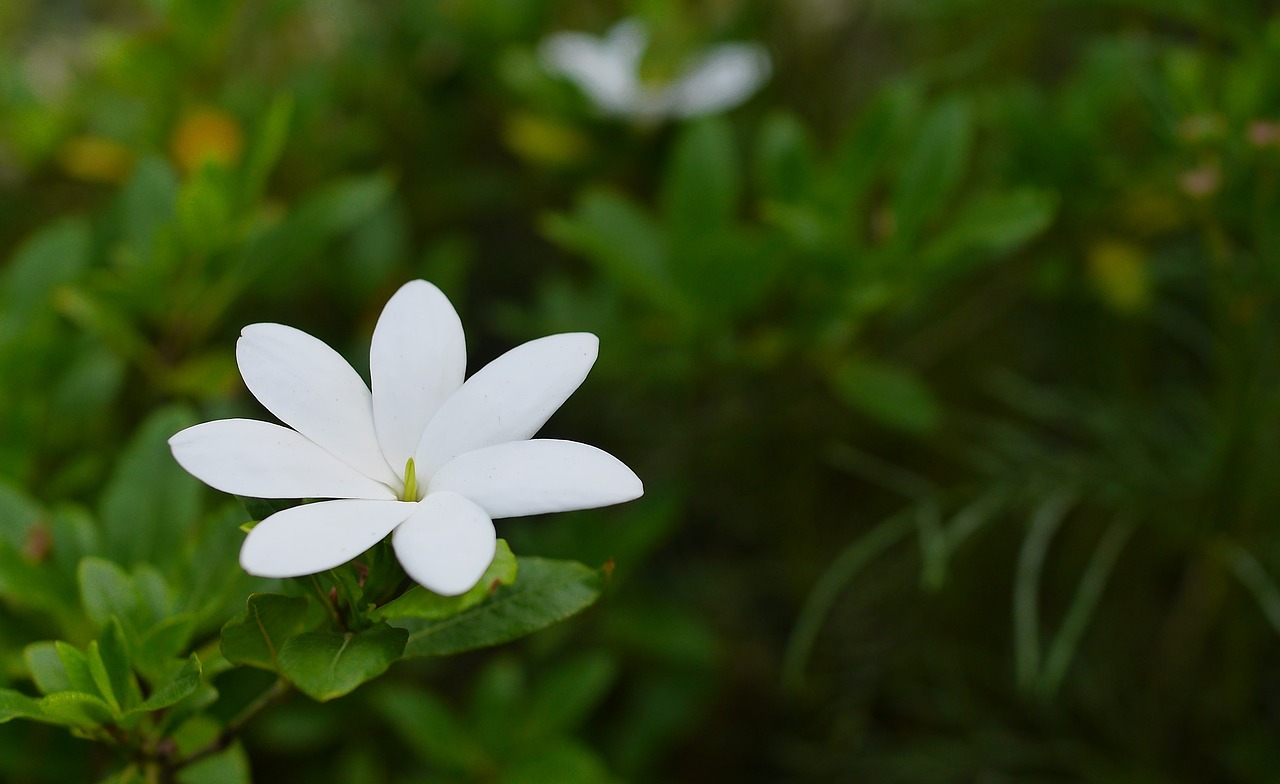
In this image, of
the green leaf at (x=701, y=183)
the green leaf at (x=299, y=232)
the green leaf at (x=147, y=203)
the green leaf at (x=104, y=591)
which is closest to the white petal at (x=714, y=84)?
the green leaf at (x=701, y=183)

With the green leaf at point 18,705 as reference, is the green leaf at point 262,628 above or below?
above

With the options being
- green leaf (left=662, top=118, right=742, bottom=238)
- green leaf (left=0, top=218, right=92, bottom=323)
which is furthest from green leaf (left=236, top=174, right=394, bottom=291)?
green leaf (left=662, top=118, right=742, bottom=238)

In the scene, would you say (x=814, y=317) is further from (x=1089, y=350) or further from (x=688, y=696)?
(x=1089, y=350)

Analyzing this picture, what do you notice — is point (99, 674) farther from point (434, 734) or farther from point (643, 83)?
point (643, 83)

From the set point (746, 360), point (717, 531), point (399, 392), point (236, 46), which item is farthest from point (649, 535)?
point (236, 46)

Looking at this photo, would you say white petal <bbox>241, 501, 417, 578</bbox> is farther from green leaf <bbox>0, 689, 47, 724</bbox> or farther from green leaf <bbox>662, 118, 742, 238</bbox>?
green leaf <bbox>662, 118, 742, 238</bbox>

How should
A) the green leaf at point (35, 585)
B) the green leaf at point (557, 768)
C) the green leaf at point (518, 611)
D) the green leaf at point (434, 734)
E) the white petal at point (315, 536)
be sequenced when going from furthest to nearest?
the green leaf at point (434, 734) < the green leaf at point (557, 768) < the green leaf at point (35, 585) < the green leaf at point (518, 611) < the white petal at point (315, 536)

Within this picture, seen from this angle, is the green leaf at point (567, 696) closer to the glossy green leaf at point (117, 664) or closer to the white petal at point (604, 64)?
the glossy green leaf at point (117, 664)
